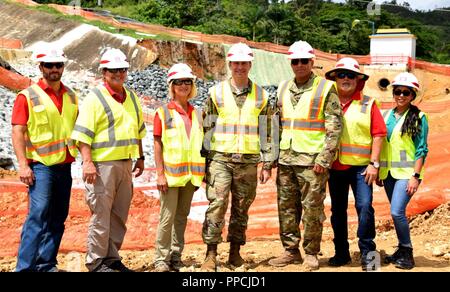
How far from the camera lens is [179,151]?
513 centimetres

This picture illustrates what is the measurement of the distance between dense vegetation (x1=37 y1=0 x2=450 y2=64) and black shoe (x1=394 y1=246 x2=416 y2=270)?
34137 mm

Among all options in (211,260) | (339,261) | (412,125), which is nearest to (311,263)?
(339,261)

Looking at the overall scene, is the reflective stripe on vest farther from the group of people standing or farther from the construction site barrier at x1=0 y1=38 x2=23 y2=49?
the construction site barrier at x1=0 y1=38 x2=23 y2=49

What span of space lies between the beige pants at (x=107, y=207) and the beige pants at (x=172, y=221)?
365mm

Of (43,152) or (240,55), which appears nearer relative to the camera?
(43,152)

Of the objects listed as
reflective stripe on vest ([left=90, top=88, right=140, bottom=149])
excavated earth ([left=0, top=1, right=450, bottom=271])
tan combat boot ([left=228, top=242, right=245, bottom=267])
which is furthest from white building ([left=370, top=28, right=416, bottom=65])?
reflective stripe on vest ([left=90, top=88, right=140, bottom=149])

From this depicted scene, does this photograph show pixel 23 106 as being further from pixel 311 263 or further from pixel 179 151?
pixel 311 263

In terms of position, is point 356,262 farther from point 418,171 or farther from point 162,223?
point 162,223

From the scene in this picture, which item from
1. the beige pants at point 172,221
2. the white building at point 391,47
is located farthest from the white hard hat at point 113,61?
the white building at point 391,47

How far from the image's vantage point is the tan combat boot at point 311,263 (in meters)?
5.29

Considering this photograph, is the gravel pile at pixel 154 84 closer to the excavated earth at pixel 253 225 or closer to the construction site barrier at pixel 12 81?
the construction site barrier at pixel 12 81

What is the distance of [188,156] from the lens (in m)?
5.18

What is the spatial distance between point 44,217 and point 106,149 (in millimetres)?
810

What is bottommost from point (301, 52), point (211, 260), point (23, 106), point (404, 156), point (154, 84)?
point (154, 84)
